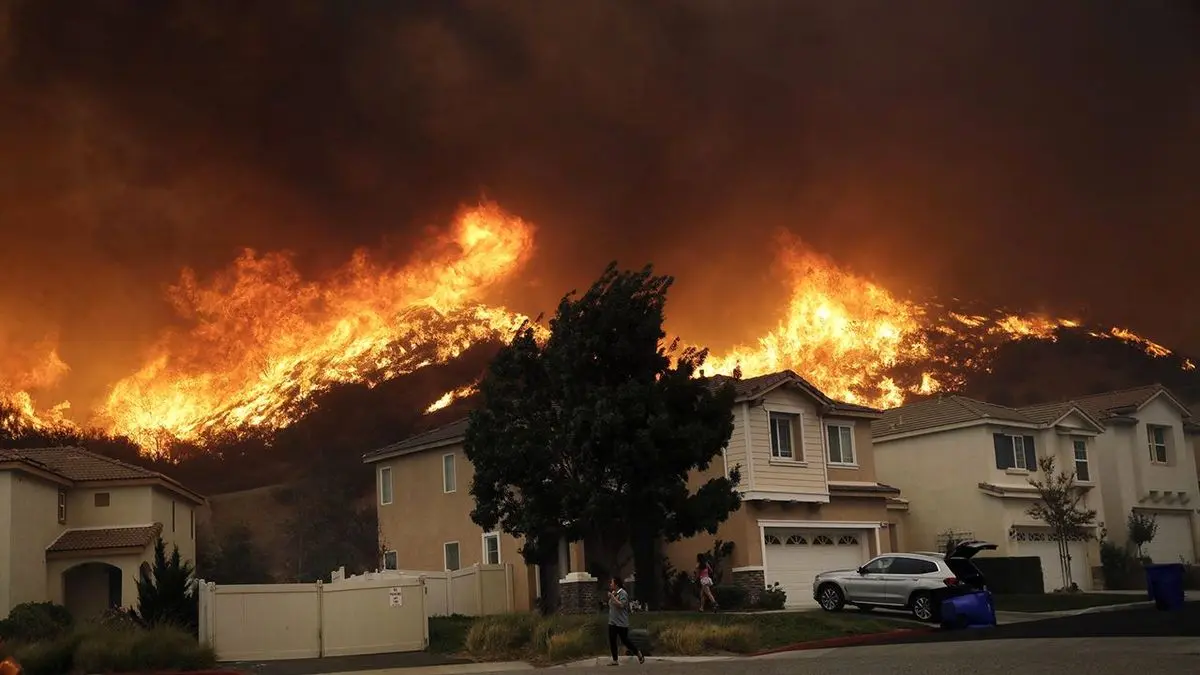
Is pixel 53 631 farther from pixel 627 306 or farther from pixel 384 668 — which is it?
pixel 627 306

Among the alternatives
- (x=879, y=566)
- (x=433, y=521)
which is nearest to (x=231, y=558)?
(x=433, y=521)

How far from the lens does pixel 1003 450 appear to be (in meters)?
51.1

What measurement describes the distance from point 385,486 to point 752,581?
1688 cm

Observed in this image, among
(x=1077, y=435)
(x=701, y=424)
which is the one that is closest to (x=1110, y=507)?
→ (x=1077, y=435)

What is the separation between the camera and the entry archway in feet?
149

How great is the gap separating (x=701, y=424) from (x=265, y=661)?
12864mm

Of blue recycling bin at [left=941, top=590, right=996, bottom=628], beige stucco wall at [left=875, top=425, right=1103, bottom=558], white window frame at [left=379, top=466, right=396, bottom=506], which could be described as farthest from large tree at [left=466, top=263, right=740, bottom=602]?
beige stucco wall at [left=875, top=425, right=1103, bottom=558]

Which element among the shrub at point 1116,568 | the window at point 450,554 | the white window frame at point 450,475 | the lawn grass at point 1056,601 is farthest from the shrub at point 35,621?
the shrub at point 1116,568

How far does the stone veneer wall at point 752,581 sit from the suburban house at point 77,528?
20670mm

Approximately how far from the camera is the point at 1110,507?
57.2 meters

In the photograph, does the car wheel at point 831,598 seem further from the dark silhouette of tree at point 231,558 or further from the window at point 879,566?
the dark silhouette of tree at point 231,558

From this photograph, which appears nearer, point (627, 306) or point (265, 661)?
point (265, 661)

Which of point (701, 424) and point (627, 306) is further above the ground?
point (627, 306)

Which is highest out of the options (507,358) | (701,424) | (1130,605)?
(507,358)
